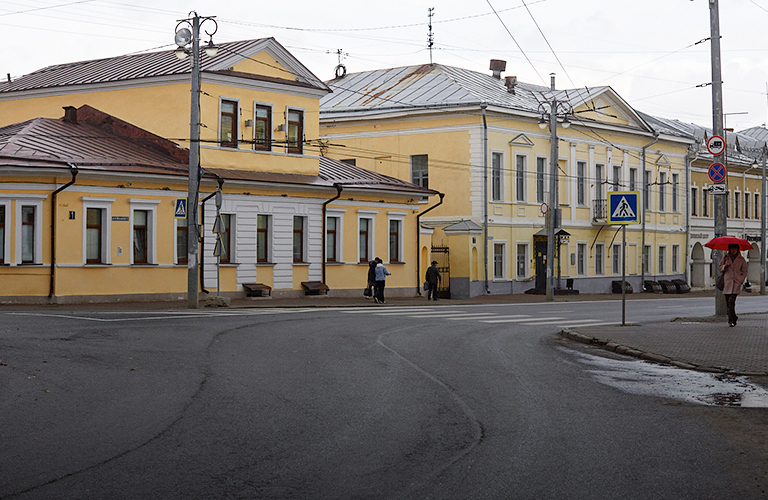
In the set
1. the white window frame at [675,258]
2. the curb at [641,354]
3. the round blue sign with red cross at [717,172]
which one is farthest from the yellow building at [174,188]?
the white window frame at [675,258]

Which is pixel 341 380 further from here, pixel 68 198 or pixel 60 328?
pixel 68 198

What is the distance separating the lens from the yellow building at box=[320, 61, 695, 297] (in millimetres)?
45781

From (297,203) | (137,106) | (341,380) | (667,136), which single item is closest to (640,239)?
(667,136)

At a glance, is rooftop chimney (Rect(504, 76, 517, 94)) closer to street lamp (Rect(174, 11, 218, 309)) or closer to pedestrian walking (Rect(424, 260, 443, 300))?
pedestrian walking (Rect(424, 260, 443, 300))

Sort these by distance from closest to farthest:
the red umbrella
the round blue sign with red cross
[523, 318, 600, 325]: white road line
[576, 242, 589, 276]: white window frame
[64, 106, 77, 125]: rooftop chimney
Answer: the red umbrella < the round blue sign with red cross < [523, 318, 600, 325]: white road line < [64, 106, 77, 125]: rooftop chimney < [576, 242, 589, 276]: white window frame

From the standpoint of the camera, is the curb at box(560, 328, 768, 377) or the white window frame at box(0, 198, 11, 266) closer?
the curb at box(560, 328, 768, 377)

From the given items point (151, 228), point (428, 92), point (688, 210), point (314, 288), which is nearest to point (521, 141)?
point (428, 92)

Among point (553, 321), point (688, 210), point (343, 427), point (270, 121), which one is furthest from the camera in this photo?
point (688, 210)

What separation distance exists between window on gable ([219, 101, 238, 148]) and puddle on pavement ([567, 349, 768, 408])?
23101mm

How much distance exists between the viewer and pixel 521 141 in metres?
47.9

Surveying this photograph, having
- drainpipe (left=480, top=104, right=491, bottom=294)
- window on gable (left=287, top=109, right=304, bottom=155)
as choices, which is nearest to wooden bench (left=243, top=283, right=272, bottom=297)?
window on gable (left=287, top=109, right=304, bottom=155)

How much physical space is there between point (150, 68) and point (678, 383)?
28.5 metres

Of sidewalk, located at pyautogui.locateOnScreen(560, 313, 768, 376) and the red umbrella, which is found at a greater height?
the red umbrella

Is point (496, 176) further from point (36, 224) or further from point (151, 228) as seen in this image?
point (36, 224)
